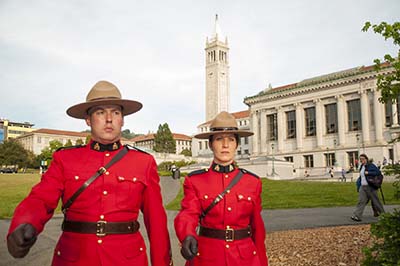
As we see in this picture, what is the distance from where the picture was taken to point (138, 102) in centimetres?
368

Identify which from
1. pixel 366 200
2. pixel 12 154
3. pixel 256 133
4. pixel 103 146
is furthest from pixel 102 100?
pixel 12 154

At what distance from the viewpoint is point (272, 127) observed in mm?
78688

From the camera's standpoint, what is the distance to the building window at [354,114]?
214 feet

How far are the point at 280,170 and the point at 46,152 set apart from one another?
193 ft

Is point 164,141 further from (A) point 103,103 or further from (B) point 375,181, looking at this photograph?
(A) point 103,103

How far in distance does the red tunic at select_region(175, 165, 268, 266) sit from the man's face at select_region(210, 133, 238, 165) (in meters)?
0.18

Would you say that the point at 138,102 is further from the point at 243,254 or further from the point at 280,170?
the point at 280,170

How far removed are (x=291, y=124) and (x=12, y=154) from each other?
57572 mm

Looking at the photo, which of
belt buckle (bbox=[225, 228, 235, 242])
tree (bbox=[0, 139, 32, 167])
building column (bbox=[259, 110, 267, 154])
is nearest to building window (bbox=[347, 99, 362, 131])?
building column (bbox=[259, 110, 267, 154])

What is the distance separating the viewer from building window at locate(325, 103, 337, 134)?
68812 millimetres

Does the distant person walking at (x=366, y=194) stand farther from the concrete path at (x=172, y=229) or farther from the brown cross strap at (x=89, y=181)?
the brown cross strap at (x=89, y=181)

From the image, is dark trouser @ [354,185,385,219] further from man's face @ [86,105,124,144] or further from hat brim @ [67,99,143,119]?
man's face @ [86,105,124,144]

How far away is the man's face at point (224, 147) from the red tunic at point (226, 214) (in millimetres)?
175

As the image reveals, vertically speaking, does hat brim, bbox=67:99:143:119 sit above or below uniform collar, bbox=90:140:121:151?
above
